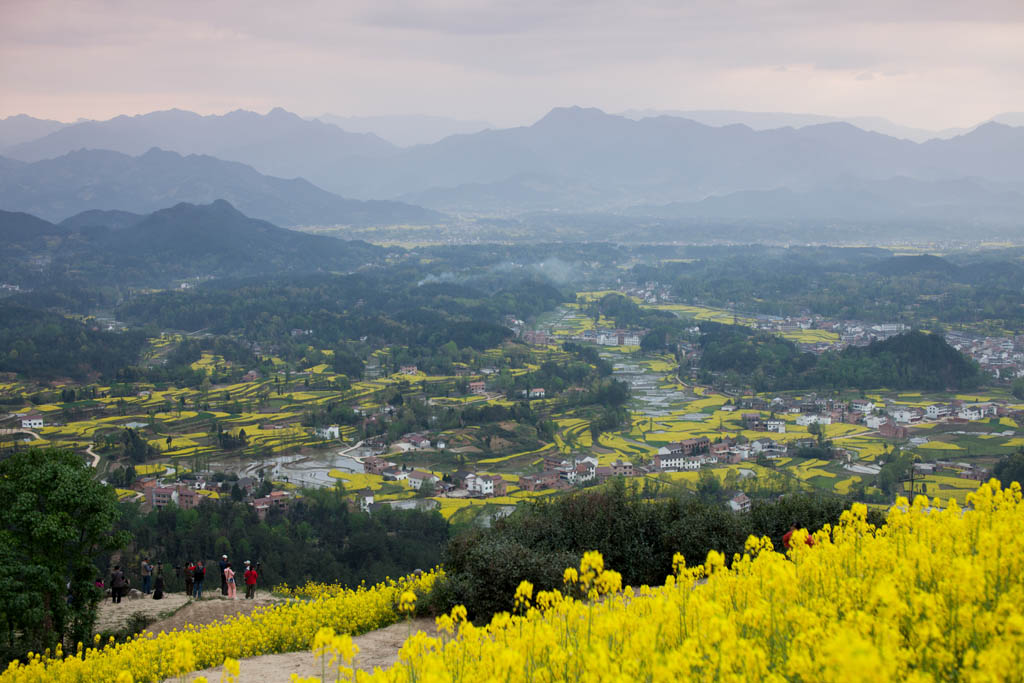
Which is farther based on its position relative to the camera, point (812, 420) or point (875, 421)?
point (812, 420)

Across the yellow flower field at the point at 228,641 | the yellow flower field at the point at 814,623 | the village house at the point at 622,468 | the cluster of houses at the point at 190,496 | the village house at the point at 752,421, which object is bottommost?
the village house at the point at 752,421

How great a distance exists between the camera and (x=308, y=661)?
10.4 m

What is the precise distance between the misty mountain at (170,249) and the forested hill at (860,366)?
84.0 meters

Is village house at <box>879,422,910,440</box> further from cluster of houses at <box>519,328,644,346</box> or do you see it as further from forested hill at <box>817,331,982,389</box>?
cluster of houses at <box>519,328,644,346</box>

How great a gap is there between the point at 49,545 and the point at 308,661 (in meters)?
6.10

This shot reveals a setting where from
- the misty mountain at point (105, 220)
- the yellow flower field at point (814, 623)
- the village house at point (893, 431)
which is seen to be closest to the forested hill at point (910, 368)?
the village house at point (893, 431)

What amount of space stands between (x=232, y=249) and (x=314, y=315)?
200 ft

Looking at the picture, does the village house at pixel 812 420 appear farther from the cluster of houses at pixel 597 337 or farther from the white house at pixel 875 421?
the cluster of houses at pixel 597 337

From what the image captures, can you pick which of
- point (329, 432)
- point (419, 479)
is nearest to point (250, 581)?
point (419, 479)

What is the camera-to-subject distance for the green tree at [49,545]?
12.4 m

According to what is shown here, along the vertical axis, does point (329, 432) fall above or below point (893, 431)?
below

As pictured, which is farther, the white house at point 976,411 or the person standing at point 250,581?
the white house at point 976,411

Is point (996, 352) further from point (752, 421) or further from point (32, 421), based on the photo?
point (32, 421)

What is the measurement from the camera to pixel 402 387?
59438mm
